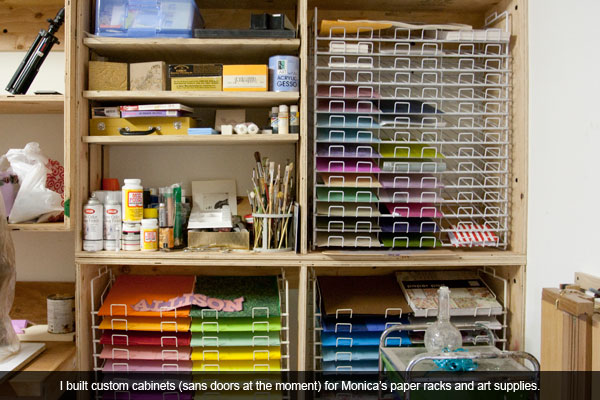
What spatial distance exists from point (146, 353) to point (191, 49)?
3.82 ft

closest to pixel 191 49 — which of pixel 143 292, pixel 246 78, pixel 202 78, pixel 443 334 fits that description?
pixel 202 78

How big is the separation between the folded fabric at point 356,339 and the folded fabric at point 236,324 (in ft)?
0.66

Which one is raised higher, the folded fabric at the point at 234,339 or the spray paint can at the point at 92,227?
the spray paint can at the point at 92,227

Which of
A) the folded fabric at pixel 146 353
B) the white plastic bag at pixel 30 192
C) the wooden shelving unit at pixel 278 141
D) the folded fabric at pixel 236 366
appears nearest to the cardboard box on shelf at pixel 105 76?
the wooden shelving unit at pixel 278 141

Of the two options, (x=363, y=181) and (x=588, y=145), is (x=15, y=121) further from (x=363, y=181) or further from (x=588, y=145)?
(x=588, y=145)

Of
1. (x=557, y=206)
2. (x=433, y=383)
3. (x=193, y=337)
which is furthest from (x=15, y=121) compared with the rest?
(x=557, y=206)

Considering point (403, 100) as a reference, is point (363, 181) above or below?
below

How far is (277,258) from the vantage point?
1.68 metres

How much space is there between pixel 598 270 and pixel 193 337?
53.1 inches

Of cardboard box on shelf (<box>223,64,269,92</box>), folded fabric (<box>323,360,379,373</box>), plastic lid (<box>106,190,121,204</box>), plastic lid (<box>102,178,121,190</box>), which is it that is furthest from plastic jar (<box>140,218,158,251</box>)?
folded fabric (<box>323,360,379,373</box>)

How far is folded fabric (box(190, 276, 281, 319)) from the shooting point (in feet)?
5.61

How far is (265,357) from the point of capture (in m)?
1.72

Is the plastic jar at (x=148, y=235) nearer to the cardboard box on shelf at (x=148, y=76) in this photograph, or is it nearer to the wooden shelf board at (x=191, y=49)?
the cardboard box on shelf at (x=148, y=76)

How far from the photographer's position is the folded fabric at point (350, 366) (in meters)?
1.74
